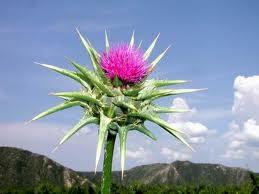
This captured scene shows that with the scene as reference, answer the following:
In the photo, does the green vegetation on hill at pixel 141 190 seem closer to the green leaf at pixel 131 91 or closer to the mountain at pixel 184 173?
the green leaf at pixel 131 91

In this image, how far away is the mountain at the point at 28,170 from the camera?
83.5m

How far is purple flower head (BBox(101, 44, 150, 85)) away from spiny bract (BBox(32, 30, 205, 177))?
0.10 ft

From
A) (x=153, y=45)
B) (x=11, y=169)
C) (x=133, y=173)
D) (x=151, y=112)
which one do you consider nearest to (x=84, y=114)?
(x=151, y=112)

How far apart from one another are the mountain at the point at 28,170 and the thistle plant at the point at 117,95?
7605cm

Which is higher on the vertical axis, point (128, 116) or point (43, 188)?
point (43, 188)

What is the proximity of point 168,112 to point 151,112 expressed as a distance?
350 mm

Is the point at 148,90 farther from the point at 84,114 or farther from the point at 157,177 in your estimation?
the point at 157,177

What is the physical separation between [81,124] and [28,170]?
84.2 m

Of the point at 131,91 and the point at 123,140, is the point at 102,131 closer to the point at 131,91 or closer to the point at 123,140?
the point at 123,140

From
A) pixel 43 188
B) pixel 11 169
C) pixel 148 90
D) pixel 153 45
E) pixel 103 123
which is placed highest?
pixel 11 169

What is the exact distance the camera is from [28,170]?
8738cm

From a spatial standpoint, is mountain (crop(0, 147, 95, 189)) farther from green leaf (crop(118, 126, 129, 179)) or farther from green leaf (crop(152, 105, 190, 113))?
green leaf (crop(118, 126, 129, 179))

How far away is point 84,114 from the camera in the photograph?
6.13 m

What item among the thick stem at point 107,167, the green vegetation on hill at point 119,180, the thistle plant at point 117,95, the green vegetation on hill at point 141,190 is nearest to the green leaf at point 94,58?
the thistle plant at point 117,95
